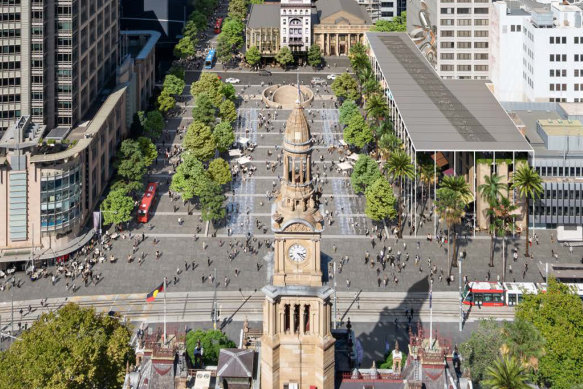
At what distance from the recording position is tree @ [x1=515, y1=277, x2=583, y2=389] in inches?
5679

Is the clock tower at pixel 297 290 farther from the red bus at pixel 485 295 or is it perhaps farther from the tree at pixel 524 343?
the red bus at pixel 485 295

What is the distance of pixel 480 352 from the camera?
142750 mm

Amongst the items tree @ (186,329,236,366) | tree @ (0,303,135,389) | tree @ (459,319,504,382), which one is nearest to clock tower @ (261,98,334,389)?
tree @ (0,303,135,389)

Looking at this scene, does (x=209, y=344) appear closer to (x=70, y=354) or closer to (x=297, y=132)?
(x=70, y=354)

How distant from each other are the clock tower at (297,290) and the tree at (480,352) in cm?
3175

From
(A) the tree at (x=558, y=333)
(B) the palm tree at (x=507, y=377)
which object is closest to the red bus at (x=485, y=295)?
(A) the tree at (x=558, y=333)

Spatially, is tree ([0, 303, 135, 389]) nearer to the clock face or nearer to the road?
the road

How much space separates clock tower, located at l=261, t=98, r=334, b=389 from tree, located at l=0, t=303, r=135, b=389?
3055 centimetres

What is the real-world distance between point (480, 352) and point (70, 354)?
188ft

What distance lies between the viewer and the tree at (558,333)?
14425 cm

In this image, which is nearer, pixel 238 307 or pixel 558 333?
pixel 558 333

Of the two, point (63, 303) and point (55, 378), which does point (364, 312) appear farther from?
point (55, 378)

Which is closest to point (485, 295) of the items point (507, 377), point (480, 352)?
point (480, 352)

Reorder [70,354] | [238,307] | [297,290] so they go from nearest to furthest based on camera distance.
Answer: [297,290] → [70,354] → [238,307]
